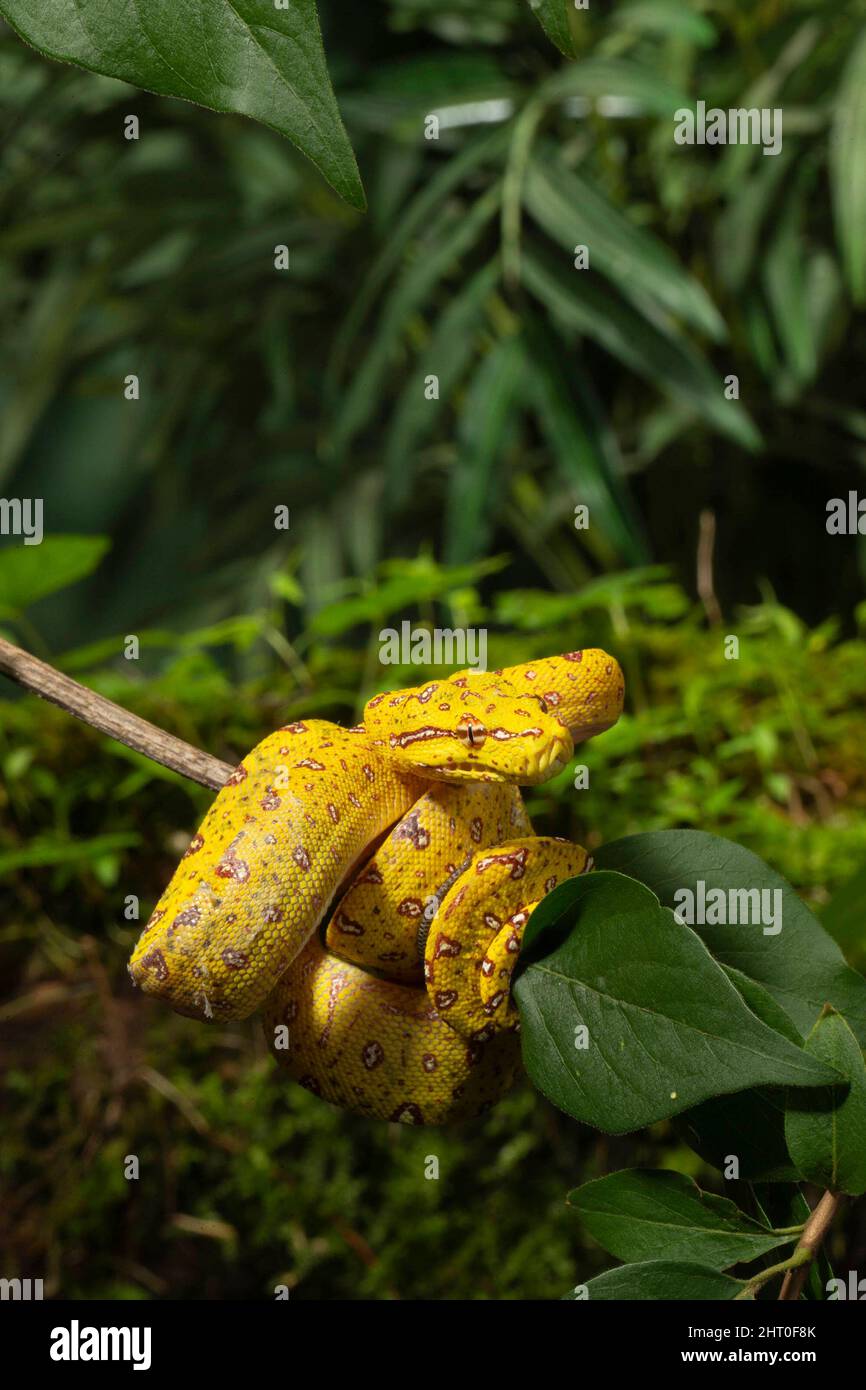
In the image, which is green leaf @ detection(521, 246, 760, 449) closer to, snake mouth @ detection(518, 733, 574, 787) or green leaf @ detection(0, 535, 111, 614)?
green leaf @ detection(0, 535, 111, 614)

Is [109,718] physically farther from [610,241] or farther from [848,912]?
[610,241]

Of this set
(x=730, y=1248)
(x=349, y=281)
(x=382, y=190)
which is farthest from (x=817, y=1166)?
(x=349, y=281)

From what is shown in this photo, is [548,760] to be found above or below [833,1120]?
above

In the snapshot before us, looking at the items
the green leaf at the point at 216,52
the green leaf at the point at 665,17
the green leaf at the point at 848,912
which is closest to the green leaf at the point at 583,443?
the green leaf at the point at 665,17

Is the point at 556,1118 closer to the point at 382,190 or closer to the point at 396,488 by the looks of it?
the point at 396,488

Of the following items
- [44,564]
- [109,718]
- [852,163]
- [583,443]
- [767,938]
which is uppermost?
[852,163]

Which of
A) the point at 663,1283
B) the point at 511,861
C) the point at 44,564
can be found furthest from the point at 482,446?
the point at 663,1283

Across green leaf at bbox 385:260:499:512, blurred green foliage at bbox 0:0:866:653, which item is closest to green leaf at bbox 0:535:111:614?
blurred green foliage at bbox 0:0:866:653

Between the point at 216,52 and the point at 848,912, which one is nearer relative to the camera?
the point at 216,52
